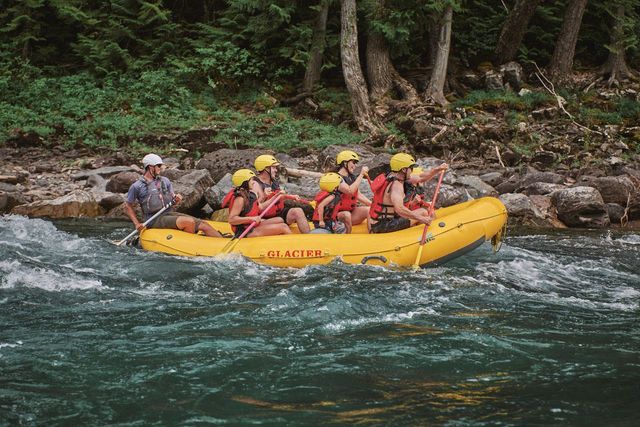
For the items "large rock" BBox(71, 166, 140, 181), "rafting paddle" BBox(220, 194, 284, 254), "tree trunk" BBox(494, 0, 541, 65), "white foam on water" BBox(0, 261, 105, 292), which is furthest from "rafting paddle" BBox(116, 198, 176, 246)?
"tree trunk" BBox(494, 0, 541, 65)

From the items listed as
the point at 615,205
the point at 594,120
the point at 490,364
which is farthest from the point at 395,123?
the point at 490,364

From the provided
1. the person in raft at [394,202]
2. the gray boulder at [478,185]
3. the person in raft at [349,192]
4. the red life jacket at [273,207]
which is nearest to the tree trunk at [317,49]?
the gray boulder at [478,185]

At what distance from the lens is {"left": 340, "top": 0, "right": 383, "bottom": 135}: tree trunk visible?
55.9ft

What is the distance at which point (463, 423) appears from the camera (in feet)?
12.9

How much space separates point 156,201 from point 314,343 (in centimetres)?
513

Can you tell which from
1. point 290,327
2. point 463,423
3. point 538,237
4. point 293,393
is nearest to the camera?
point 463,423

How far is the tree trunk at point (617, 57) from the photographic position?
17.9 m

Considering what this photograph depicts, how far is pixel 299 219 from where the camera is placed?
31.7 ft

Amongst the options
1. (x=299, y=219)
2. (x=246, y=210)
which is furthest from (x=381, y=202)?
(x=246, y=210)

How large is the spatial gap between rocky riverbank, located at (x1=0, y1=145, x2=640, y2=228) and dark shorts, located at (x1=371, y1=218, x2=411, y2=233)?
376 centimetres

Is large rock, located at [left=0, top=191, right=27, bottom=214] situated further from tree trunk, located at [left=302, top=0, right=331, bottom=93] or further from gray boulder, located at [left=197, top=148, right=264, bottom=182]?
tree trunk, located at [left=302, top=0, right=331, bottom=93]

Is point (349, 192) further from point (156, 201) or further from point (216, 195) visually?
point (216, 195)

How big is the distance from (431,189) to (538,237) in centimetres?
241

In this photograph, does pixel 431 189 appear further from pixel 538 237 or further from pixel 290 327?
pixel 290 327
